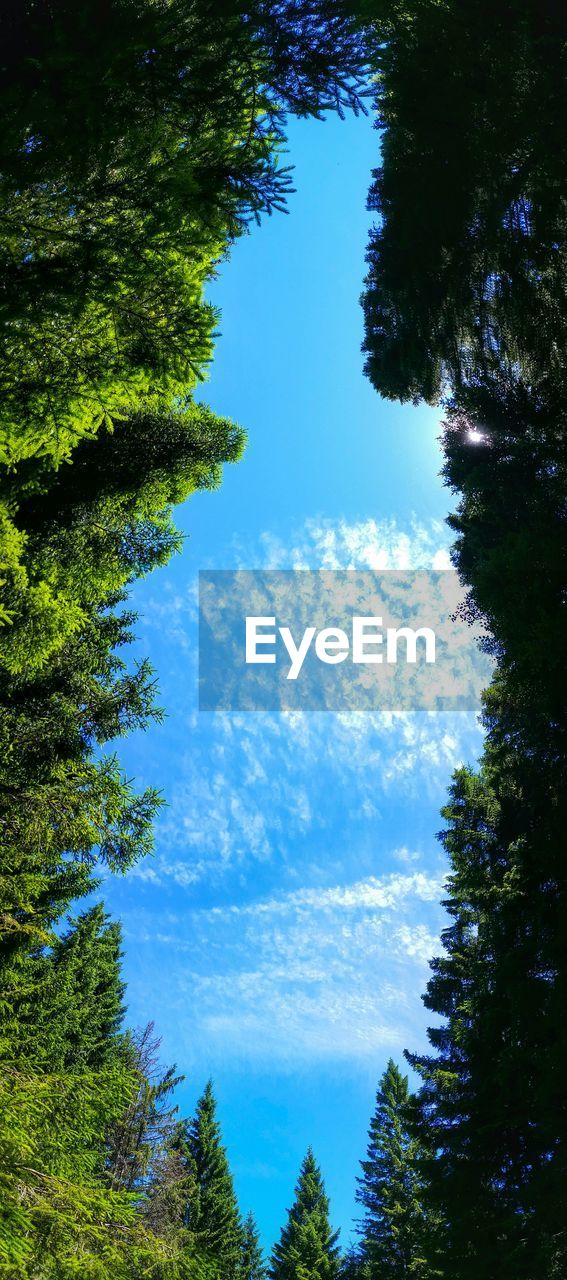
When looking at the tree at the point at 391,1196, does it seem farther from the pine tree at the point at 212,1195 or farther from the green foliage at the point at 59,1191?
the green foliage at the point at 59,1191

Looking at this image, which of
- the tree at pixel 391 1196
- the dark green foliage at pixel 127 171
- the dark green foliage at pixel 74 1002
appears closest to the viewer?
the dark green foliage at pixel 127 171

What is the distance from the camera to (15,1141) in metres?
4.56

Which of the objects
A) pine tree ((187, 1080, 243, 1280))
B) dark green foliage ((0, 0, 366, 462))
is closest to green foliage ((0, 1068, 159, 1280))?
dark green foliage ((0, 0, 366, 462))

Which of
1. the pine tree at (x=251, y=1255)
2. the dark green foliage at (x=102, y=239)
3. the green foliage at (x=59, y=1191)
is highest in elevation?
the dark green foliage at (x=102, y=239)

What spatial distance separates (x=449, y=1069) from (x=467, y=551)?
36.7 ft

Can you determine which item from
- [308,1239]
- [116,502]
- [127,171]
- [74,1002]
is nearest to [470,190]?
[127,171]

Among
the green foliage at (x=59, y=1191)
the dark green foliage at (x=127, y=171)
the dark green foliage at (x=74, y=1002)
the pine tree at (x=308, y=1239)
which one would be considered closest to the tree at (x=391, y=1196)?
the pine tree at (x=308, y=1239)

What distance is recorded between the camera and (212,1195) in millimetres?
28109

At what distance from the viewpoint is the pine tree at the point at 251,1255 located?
29422mm

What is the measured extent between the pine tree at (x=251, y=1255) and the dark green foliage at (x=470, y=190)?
1488 inches

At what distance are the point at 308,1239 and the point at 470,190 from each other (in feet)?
118

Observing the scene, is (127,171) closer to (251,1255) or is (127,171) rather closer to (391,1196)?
(391,1196)

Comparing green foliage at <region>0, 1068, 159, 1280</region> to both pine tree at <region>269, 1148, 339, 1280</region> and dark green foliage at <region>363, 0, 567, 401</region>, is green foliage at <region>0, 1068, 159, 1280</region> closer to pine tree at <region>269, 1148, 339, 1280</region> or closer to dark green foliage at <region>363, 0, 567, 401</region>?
dark green foliage at <region>363, 0, 567, 401</region>

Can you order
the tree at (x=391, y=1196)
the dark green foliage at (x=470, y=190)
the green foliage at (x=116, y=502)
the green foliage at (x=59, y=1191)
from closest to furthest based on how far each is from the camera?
the green foliage at (x=59, y=1191) < the dark green foliage at (x=470, y=190) < the green foliage at (x=116, y=502) < the tree at (x=391, y=1196)
